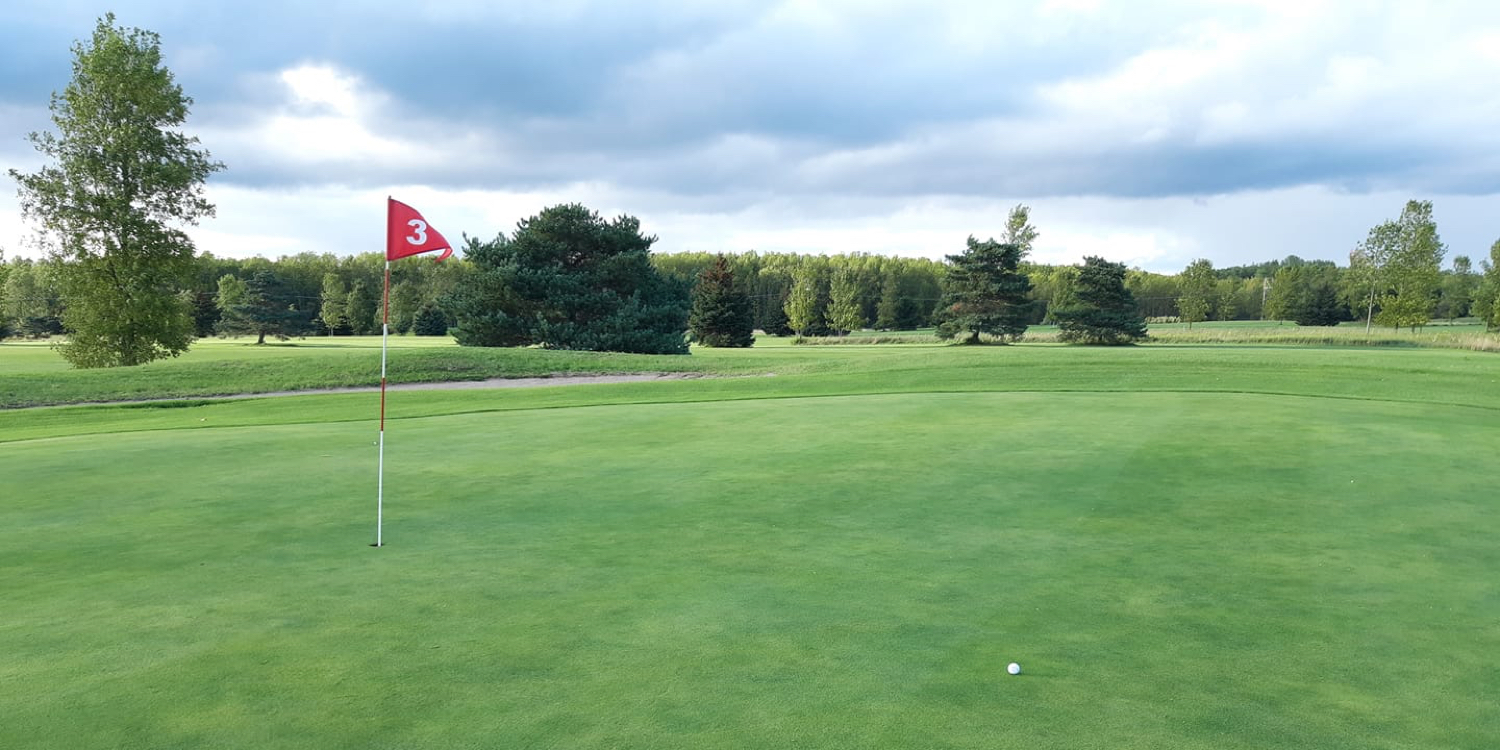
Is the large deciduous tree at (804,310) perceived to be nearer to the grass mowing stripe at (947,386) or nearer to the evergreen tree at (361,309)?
the evergreen tree at (361,309)

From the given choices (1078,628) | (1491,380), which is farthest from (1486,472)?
(1491,380)

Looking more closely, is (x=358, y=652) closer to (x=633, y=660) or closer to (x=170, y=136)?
(x=633, y=660)

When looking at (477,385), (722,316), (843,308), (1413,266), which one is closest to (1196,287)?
(1413,266)

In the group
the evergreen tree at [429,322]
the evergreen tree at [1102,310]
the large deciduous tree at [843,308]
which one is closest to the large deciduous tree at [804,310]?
the large deciduous tree at [843,308]

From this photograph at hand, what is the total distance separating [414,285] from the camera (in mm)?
96375

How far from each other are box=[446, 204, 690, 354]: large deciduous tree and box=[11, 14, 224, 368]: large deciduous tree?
13.0 metres

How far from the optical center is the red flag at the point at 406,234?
731 cm

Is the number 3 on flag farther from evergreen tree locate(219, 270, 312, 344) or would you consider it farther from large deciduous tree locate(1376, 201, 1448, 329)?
evergreen tree locate(219, 270, 312, 344)

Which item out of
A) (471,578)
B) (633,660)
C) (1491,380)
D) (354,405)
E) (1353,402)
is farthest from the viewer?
(1491,380)

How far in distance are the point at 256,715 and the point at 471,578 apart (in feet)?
6.26

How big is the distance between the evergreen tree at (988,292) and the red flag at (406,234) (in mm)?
51190

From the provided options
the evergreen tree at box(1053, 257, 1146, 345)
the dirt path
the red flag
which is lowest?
the dirt path

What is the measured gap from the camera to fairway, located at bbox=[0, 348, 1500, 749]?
3.21m

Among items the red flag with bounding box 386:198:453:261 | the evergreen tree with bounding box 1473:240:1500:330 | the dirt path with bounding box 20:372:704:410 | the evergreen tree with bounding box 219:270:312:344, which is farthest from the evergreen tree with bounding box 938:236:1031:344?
the evergreen tree with bounding box 219:270:312:344
